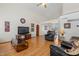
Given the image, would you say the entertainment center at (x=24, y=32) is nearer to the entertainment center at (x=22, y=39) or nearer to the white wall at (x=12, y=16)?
the entertainment center at (x=22, y=39)

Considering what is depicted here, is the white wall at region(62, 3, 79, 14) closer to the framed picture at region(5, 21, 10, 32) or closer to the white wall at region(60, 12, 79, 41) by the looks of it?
the white wall at region(60, 12, 79, 41)

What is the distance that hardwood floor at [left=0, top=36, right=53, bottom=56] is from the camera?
9.70ft

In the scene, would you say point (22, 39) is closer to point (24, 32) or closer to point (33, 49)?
point (24, 32)

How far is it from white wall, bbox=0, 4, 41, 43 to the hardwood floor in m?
0.19

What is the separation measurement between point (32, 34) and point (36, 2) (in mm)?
881

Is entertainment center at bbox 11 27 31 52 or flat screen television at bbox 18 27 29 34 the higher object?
flat screen television at bbox 18 27 29 34

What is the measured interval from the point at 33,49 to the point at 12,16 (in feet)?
3.68

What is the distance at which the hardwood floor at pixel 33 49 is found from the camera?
2.96m

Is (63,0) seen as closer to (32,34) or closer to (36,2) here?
(36,2)

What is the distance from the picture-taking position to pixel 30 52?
308 cm

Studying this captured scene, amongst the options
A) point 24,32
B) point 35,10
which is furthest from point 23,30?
point 35,10

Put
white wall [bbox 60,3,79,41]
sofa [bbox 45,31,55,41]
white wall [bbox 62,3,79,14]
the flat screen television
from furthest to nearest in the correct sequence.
Answer: sofa [bbox 45,31,55,41] → the flat screen television → white wall [bbox 60,3,79,41] → white wall [bbox 62,3,79,14]

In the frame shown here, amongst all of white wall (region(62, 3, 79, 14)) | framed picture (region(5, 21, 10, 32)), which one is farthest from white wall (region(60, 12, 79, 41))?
framed picture (region(5, 21, 10, 32))

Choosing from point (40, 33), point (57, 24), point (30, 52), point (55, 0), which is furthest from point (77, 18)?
point (30, 52)
